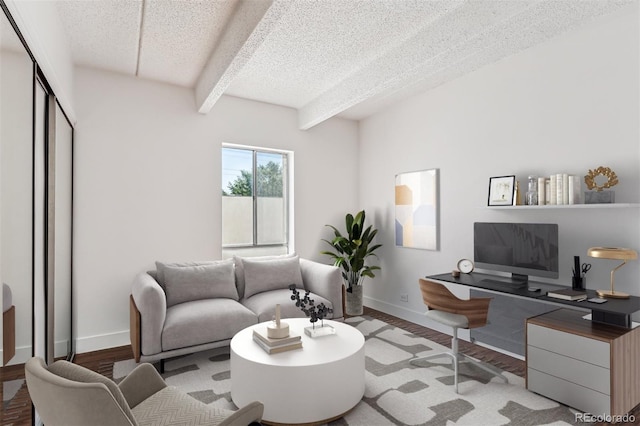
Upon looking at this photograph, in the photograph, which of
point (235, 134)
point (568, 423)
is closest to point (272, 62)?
point (235, 134)

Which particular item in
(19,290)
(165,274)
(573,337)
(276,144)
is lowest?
(573,337)

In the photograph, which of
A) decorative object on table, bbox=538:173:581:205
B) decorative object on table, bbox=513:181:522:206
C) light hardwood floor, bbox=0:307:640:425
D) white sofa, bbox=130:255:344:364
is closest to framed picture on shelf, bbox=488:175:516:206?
decorative object on table, bbox=513:181:522:206

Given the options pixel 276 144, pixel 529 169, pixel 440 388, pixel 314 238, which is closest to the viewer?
pixel 440 388

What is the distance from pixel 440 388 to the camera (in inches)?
104

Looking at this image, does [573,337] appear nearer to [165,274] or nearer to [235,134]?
[165,274]

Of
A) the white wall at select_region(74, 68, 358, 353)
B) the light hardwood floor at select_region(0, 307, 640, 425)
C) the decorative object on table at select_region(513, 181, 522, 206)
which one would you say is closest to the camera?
the light hardwood floor at select_region(0, 307, 640, 425)

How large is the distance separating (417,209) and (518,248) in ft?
4.57

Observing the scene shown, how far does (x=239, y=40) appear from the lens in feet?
8.53

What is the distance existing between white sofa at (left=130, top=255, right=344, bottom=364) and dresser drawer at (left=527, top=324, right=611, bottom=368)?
189cm

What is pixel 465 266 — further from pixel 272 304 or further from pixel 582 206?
pixel 272 304

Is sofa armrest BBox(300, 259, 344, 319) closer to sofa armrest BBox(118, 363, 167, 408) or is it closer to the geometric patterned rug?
the geometric patterned rug

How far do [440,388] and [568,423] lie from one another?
31.2 inches

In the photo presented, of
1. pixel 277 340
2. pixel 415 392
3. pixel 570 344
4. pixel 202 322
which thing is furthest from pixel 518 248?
pixel 202 322

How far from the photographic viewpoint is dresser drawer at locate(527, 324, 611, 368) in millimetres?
2230
